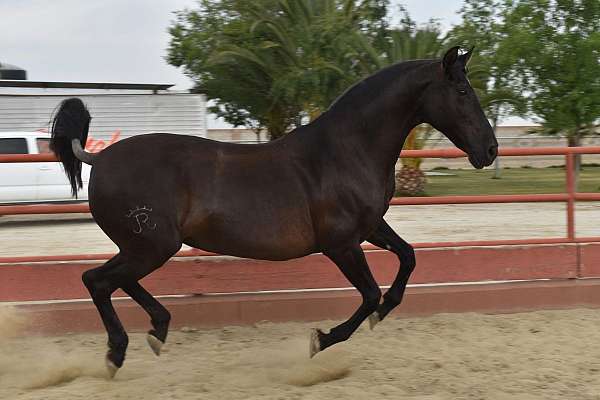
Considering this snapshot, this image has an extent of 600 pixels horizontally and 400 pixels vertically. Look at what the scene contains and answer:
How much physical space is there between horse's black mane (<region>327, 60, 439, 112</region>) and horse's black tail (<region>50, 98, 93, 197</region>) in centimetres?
152

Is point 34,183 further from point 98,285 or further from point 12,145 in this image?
point 98,285

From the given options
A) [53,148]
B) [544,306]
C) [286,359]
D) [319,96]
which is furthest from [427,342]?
[319,96]

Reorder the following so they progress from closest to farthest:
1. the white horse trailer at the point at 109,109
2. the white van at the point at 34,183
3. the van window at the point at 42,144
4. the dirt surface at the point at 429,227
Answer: the dirt surface at the point at 429,227, the white van at the point at 34,183, the van window at the point at 42,144, the white horse trailer at the point at 109,109

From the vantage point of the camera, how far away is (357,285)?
15.3 ft

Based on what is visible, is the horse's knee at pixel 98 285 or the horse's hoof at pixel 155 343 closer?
the horse's knee at pixel 98 285

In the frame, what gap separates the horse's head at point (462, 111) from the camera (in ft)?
15.2

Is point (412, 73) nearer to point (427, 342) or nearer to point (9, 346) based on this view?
point (427, 342)

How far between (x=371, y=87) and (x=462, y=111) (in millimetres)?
575

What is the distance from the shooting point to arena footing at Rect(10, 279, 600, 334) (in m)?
5.80

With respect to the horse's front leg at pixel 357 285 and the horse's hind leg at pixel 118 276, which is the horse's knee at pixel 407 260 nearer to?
the horse's front leg at pixel 357 285

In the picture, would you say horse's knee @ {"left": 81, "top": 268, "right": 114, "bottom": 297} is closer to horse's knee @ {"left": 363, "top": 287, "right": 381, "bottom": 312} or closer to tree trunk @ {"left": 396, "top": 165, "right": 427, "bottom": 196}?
horse's knee @ {"left": 363, "top": 287, "right": 381, "bottom": 312}

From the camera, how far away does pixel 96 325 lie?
5.81m

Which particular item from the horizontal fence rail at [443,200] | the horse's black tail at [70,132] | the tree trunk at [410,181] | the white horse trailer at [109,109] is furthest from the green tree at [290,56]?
the horse's black tail at [70,132]

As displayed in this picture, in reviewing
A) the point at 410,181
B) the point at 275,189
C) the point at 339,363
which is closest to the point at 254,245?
the point at 275,189
